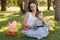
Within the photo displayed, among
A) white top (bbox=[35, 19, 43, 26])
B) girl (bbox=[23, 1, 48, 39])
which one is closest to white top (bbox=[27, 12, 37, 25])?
girl (bbox=[23, 1, 48, 39])

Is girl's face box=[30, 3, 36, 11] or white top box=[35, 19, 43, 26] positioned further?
white top box=[35, 19, 43, 26]

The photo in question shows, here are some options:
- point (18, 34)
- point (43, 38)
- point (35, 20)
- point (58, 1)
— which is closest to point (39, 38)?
point (43, 38)

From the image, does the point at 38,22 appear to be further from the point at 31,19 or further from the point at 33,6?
the point at 33,6

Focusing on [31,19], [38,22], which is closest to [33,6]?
[31,19]

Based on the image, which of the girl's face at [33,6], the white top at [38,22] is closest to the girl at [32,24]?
the girl's face at [33,6]

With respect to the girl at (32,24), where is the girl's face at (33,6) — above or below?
above

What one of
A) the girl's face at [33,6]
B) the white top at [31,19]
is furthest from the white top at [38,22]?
the girl's face at [33,6]

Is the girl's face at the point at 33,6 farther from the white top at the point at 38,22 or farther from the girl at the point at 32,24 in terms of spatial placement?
the white top at the point at 38,22

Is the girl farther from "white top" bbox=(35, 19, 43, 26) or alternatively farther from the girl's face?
"white top" bbox=(35, 19, 43, 26)

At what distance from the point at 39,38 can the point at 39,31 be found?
216 millimetres

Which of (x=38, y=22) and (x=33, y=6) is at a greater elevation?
(x=33, y=6)

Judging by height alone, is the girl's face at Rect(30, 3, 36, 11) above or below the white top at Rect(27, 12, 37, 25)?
above

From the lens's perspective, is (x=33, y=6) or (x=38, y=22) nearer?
(x=33, y=6)

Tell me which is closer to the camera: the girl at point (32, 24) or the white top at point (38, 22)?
the girl at point (32, 24)
